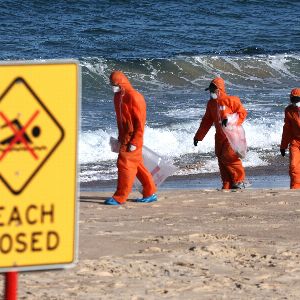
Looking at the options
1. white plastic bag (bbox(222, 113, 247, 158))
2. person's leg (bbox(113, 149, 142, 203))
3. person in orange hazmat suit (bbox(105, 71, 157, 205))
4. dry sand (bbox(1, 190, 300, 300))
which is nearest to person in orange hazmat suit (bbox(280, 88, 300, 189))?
white plastic bag (bbox(222, 113, 247, 158))

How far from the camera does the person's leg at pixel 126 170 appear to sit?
11695mm

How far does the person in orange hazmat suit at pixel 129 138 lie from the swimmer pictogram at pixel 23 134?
7565 mm

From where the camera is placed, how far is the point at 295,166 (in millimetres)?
13602

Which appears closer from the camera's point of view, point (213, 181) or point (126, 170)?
point (126, 170)

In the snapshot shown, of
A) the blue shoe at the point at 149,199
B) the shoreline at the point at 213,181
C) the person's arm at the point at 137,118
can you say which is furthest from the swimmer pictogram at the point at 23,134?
the shoreline at the point at 213,181

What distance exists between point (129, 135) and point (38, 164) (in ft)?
25.6

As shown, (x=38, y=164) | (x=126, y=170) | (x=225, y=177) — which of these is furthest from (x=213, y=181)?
(x=38, y=164)

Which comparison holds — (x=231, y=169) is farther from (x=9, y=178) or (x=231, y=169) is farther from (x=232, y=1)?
(x=232, y=1)

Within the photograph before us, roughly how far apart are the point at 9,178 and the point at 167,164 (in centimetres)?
874

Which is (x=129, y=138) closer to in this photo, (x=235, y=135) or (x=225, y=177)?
(x=235, y=135)

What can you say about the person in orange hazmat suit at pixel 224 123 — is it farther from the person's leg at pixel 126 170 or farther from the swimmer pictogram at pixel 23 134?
the swimmer pictogram at pixel 23 134

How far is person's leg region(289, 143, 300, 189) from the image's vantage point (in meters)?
13.6

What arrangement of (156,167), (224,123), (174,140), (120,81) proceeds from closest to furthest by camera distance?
(120,81)
(156,167)
(224,123)
(174,140)

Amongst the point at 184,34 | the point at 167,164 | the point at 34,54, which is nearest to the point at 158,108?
the point at 34,54
